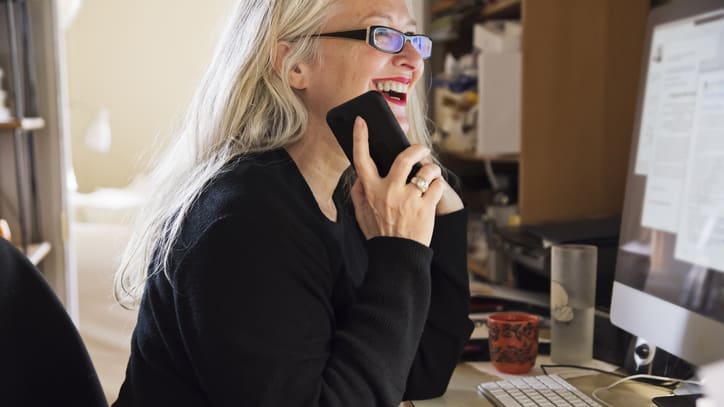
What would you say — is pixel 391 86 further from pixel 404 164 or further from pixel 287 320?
pixel 287 320

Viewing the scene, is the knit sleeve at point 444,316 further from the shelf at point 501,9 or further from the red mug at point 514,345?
the shelf at point 501,9

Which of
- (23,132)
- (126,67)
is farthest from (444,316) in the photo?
(126,67)

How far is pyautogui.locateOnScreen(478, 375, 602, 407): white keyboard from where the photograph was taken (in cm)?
88

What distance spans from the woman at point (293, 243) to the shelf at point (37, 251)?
108 cm

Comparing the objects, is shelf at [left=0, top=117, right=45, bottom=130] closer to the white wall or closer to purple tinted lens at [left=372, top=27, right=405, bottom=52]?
purple tinted lens at [left=372, top=27, right=405, bottom=52]

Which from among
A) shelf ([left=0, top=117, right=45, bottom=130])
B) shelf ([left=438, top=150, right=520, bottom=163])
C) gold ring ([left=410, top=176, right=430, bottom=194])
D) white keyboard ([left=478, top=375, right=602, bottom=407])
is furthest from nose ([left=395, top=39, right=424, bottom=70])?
shelf ([left=0, top=117, right=45, bottom=130])

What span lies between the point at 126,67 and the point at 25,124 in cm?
376

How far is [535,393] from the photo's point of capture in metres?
Answer: 0.92

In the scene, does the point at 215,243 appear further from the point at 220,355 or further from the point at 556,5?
the point at 556,5

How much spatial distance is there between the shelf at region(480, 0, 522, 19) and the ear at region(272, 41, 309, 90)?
951 millimetres

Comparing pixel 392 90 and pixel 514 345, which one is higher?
pixel 392 90

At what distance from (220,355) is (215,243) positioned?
13 cm

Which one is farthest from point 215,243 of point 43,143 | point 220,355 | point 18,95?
point 43,143

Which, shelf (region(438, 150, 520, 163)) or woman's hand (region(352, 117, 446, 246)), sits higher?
woman's hand (region(352, 117, 446, 246))
